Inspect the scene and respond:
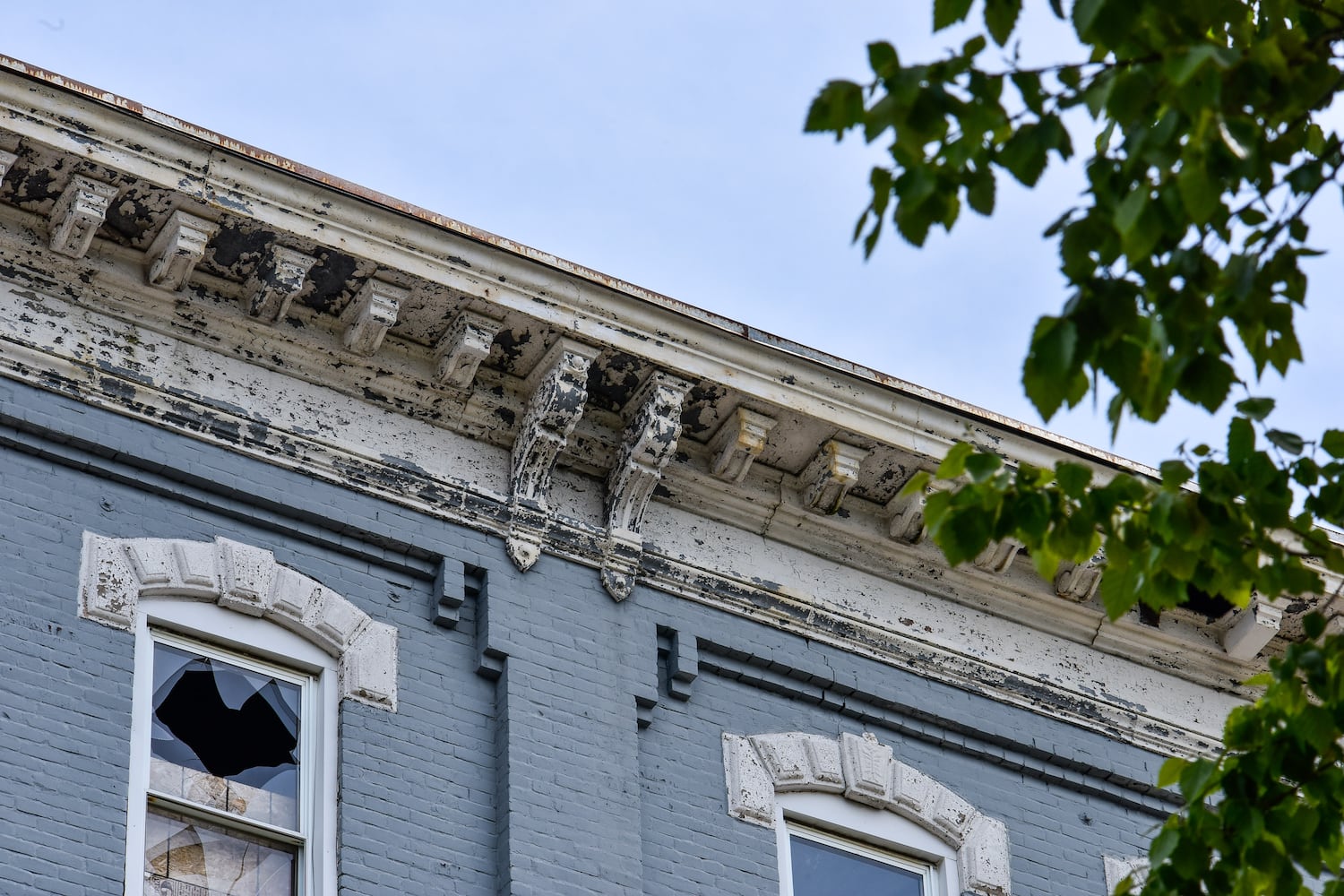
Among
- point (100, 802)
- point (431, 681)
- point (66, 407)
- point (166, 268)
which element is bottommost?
point (100, 802)

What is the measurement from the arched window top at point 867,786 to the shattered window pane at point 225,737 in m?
2.41

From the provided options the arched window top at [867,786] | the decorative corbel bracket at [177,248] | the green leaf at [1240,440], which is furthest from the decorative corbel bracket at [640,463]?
the green leaf at [1240,440]

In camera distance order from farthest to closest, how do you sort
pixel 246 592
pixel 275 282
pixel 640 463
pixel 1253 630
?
pixel 1253 630, pixel 640 463, pixel 275 282, pixel 246 592

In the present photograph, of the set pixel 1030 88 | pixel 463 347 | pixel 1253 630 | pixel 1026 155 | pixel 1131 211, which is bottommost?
pixel 1131 211

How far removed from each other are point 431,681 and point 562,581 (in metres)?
1.05

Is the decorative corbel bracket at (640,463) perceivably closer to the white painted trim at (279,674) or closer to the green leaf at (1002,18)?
the white painted trim at (279,674)

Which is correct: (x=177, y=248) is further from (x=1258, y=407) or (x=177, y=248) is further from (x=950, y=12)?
(x=1258, y=407)

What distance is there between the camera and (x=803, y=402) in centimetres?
1291

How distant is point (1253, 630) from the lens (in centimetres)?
1412

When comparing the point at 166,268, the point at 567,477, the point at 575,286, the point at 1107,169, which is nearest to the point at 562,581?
the point at 567,477

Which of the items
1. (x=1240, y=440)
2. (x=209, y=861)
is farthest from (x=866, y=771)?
(x=1240, y=440)

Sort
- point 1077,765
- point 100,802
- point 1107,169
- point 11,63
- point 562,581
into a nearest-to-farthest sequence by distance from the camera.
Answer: point 1107,169, point 100,802, point 11,63, point 562,581, point 1077,765

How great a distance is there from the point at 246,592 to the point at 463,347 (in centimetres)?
183

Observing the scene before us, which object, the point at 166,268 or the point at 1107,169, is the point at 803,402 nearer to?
the point at 166,268
